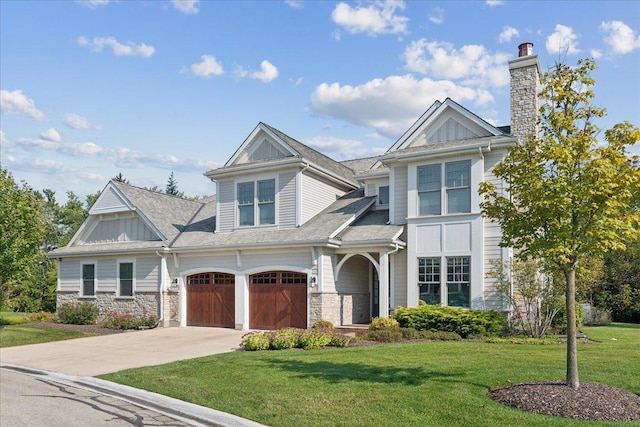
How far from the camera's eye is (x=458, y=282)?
18812 millimetres

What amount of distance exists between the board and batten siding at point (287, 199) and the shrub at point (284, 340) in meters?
7.32

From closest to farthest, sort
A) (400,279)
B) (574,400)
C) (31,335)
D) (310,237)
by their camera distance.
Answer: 1. (574,400)
2. (310,237)
3. (400,279)
4. (31,335)

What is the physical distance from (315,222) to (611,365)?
42.6 feet

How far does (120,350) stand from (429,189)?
11544 millimetres

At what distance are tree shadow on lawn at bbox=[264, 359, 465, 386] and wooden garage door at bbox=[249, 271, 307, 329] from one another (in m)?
8.33

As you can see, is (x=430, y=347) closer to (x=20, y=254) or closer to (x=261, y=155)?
(x=261, y=155)

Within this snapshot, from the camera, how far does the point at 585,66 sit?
9102 millimetres

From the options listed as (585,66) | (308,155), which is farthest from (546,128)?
(308,155)

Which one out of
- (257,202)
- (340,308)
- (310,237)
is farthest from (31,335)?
(340,308)

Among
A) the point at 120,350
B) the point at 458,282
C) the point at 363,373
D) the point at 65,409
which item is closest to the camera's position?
the point at 65,409

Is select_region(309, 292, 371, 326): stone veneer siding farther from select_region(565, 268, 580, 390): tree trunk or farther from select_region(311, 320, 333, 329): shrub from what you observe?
select_region(565, 268, 580, 390): tree trunk

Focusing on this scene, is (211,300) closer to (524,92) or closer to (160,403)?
(160,403)

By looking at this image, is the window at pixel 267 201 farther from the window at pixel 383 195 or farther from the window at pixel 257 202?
the window at pixel 383 195

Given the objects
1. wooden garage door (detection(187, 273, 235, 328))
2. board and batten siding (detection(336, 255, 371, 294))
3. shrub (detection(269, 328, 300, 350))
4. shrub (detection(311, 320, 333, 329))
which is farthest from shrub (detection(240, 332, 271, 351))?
wooden garage door (detection(187, 273, 235, 328))
